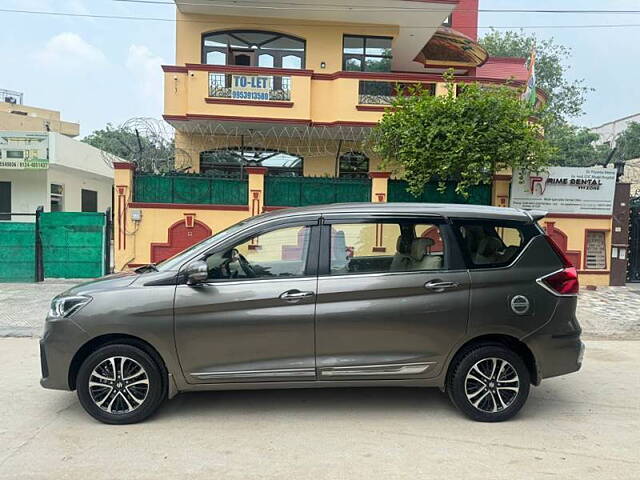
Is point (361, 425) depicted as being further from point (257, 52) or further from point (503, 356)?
point (257, 52)

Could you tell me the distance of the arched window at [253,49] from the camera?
14812 mm

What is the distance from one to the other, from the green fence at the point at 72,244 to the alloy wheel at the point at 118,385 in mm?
8031

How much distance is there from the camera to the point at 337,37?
15.1m

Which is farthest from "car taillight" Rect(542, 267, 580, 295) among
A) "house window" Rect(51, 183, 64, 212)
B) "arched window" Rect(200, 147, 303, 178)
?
"house window" Rect(51, 183, 64, 212)

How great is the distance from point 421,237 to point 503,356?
4.12 feet

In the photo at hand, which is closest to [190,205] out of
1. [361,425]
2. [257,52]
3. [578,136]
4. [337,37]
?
[257,52]

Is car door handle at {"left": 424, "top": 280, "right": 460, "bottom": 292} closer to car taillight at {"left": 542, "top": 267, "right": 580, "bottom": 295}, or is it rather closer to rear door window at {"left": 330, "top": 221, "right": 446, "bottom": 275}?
rear door window at {"left": 330, "top": 221, "right": 446, "bottom": 275}

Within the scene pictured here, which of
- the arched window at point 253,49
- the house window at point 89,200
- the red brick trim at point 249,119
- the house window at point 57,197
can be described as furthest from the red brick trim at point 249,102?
the house window at point 89,200

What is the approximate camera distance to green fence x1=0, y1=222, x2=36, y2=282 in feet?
37.3

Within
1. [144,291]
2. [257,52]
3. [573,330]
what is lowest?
[573,330]

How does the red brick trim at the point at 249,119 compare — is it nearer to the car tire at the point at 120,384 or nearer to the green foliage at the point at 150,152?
the green foliage at the point at 150,152

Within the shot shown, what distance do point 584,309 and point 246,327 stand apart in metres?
8.08

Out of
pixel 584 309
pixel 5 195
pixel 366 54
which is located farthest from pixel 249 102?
pixel 5 195

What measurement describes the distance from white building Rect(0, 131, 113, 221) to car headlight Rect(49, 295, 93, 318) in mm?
16006
